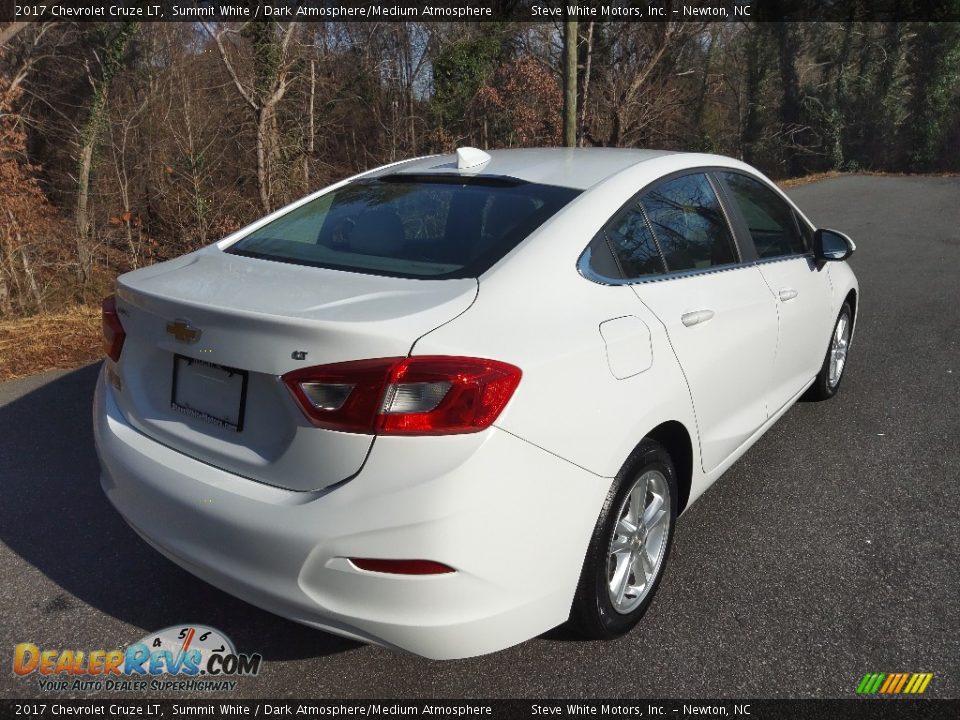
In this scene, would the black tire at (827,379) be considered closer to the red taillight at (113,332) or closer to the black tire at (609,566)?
the black tire at (609,566)

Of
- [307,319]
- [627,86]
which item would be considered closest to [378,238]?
[307,319]

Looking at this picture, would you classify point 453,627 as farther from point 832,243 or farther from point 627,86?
point 627,86

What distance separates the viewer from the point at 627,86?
21922 mm

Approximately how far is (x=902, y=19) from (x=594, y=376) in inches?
1473

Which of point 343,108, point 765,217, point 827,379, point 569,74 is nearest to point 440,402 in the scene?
point 765,217

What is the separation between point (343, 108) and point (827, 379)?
2063 cm

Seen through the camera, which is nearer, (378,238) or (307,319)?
(307,319)

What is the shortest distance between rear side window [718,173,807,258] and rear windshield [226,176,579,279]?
1248 millimetres

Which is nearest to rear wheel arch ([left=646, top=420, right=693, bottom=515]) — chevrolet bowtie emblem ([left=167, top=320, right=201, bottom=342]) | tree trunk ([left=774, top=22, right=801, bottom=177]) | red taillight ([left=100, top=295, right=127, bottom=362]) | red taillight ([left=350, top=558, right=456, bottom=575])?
red taillight ([left=350, top=558, right=456, bottom=575])

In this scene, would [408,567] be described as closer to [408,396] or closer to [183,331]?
[408,396]

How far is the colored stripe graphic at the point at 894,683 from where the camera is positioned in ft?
7.90

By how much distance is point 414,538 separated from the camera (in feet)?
6.49

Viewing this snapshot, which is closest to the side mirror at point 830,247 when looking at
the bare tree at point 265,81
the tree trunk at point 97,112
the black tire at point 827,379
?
the black tire at point 827,379

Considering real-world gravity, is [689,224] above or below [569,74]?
below
